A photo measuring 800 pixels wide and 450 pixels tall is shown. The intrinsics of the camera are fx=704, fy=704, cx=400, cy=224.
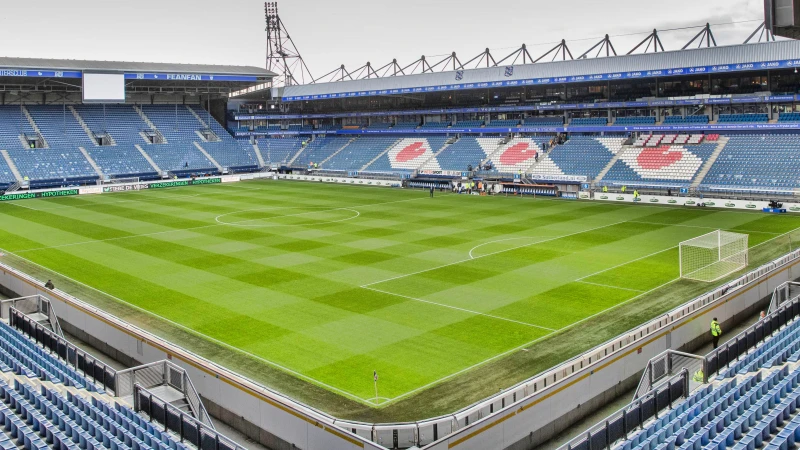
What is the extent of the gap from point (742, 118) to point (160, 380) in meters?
51.5

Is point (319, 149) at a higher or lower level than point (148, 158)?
higher

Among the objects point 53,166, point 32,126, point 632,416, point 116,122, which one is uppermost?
point 116,122

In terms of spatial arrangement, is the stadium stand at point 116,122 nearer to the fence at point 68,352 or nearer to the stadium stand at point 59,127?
the stadium stand at point 59,127

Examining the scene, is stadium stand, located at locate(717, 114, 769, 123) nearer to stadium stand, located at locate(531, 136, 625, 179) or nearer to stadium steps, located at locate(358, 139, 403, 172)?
stadium stand, located at locate(531, 136, 625, 179)

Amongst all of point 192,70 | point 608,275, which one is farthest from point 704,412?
point 192,70

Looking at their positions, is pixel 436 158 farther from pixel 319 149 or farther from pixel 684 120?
pixel 684 120

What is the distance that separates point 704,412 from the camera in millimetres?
12312

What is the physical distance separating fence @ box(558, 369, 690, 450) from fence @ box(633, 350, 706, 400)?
0.85m

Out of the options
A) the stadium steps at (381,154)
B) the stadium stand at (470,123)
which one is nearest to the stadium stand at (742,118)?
the stadium stand at (470,123)

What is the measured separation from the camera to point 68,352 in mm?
17625

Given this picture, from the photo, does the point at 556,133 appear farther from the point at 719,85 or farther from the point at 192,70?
the point at 192,70

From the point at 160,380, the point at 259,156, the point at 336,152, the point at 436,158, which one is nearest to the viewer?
the point at 160,380

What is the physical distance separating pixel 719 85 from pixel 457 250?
3546cm

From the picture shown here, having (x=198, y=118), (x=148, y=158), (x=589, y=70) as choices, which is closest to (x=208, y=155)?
(x=148, y=158)
